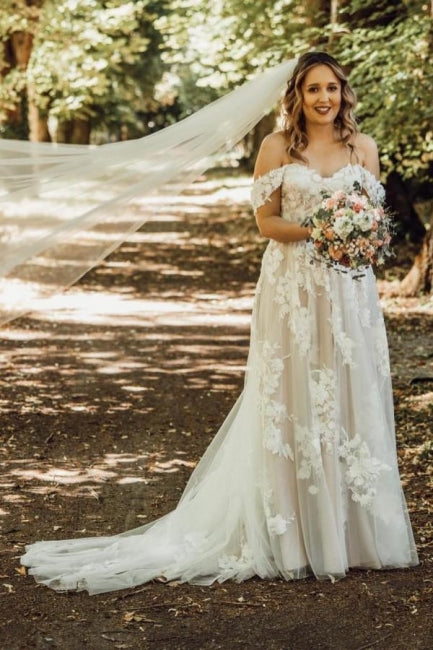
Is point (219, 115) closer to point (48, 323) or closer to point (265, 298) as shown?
point (265, 298)

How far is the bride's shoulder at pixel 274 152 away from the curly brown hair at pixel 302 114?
0.03 metres

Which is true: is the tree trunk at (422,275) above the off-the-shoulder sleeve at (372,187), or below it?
below

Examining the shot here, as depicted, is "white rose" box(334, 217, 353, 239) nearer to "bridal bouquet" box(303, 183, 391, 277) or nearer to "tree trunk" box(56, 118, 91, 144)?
"bridal bouquet" box(303, 183, 391, 277)

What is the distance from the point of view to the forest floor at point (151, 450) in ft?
15.0

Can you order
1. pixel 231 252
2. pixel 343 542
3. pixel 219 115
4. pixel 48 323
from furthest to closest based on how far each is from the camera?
pixel 231 252 → pixel 48 323 → pixel 219 115 → pixel 343 542

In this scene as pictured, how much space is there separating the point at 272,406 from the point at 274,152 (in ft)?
4.14

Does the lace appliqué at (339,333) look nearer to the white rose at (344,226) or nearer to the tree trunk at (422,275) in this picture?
the white rose at (344,226)

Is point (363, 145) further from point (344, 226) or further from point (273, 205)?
point (344, 226)

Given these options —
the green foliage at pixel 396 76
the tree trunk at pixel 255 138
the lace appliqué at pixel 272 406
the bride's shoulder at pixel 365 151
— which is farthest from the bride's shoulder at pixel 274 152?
the tree trunk at pixel 255 138

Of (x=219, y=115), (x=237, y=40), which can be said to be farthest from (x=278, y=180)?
(x=237, y=40)


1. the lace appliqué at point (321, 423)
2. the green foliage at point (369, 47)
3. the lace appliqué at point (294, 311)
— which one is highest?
the green foliage at point (369, 47)

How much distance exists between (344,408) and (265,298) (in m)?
0.68

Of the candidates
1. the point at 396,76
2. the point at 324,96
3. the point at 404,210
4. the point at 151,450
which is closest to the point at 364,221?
the point at 324,96

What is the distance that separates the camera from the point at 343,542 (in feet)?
17.1
